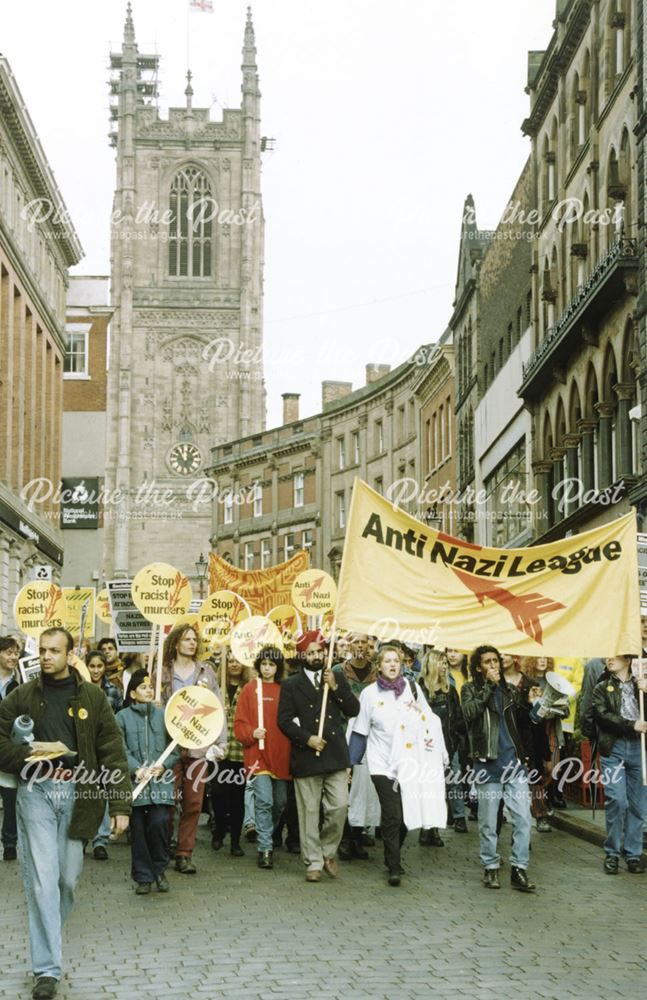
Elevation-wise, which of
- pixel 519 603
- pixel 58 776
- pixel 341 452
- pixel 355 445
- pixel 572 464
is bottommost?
pixel 58 776

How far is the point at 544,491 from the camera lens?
36125 millimetres

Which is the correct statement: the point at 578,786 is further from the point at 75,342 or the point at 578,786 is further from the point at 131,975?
the point at 75,342

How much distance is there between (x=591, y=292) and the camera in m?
28.6

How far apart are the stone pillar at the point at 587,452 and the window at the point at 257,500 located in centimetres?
5240

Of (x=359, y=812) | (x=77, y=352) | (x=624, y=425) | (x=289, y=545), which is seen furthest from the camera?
(x=289, y=545)

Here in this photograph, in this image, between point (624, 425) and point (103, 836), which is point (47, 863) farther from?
point (624, 425)

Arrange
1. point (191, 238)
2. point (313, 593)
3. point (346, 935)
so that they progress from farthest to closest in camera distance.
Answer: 1. point (191, 238)
2. point (313, 593)
3. point (346, 935)

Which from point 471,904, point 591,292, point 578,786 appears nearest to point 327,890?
point 471,904

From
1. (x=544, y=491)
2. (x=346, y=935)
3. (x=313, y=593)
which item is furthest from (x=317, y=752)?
(x=544, y=491)

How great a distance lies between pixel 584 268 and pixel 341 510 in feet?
139

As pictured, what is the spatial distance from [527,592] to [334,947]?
3867 mm

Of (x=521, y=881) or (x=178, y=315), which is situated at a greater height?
(x=178, y=315)

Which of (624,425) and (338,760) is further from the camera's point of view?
(624,425)

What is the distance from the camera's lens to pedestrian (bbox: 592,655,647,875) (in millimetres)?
13023
